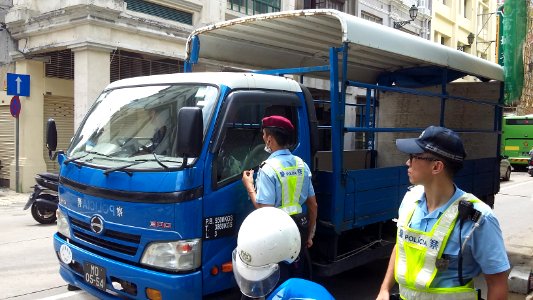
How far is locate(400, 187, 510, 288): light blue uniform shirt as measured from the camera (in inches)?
78.0

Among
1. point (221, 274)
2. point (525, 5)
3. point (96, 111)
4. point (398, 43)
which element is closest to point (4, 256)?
point (96, 111)

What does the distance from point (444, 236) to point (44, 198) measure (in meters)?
7.79

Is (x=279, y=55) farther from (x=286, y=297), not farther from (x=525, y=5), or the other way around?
(x=286, y=297)

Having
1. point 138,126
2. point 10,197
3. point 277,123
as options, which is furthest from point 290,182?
point 10,197

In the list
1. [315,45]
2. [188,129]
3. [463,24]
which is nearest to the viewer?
[188,129]

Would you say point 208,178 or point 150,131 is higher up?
point 150,131

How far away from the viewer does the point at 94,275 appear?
344cm

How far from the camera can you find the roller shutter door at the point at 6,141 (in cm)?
1336

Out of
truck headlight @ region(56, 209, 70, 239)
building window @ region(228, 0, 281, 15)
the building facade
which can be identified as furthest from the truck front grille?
the building facade

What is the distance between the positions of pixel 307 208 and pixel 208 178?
0.90 metres

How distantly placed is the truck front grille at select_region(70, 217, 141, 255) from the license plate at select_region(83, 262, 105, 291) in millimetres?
162

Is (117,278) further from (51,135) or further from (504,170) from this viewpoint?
(504,170)

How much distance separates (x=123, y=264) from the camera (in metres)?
3.26

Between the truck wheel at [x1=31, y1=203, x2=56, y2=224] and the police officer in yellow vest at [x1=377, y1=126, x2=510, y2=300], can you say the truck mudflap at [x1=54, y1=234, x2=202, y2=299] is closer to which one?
the police officer in yellow vest at [x1=377, y1=126, x2=510, y2=300]
